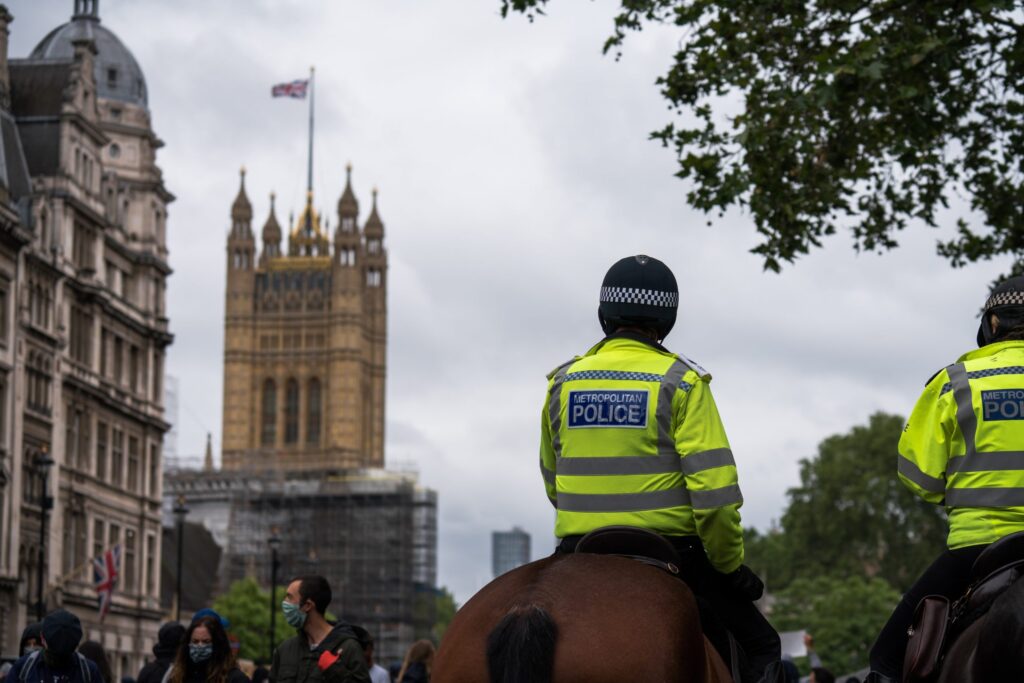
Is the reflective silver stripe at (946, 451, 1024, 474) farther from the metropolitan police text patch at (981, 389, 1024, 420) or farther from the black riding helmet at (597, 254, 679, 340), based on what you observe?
the black riding helmet at (597, 254, 679, 340)

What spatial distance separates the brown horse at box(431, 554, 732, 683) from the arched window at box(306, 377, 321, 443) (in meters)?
186

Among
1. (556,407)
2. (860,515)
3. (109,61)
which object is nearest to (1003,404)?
(556,407)

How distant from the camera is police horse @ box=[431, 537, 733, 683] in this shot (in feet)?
21.4

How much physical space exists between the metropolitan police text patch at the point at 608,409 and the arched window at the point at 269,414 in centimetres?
18600

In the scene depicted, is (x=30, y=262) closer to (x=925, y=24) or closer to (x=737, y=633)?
(x=925, y=24)

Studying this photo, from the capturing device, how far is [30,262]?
63469 millimetres

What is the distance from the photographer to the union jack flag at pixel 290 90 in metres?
132

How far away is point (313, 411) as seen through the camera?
7657 inches

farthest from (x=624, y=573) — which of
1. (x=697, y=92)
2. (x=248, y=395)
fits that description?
(x=248, y=395)

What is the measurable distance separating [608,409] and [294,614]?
5.12 meters

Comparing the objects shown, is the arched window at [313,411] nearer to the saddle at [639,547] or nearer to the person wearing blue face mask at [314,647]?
the person wearing blue face mask at [314,647]

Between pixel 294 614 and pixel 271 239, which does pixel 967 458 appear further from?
pixel 271 239

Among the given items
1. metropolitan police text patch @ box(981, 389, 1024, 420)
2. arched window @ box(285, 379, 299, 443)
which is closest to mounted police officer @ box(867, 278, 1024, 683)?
metropolitan police text patch @ box(981, 389, 1024, 420)

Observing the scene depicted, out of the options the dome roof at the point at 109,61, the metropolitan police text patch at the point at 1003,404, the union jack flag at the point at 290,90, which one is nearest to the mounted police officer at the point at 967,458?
the metropolitan police text patch at the point at 1003,404
